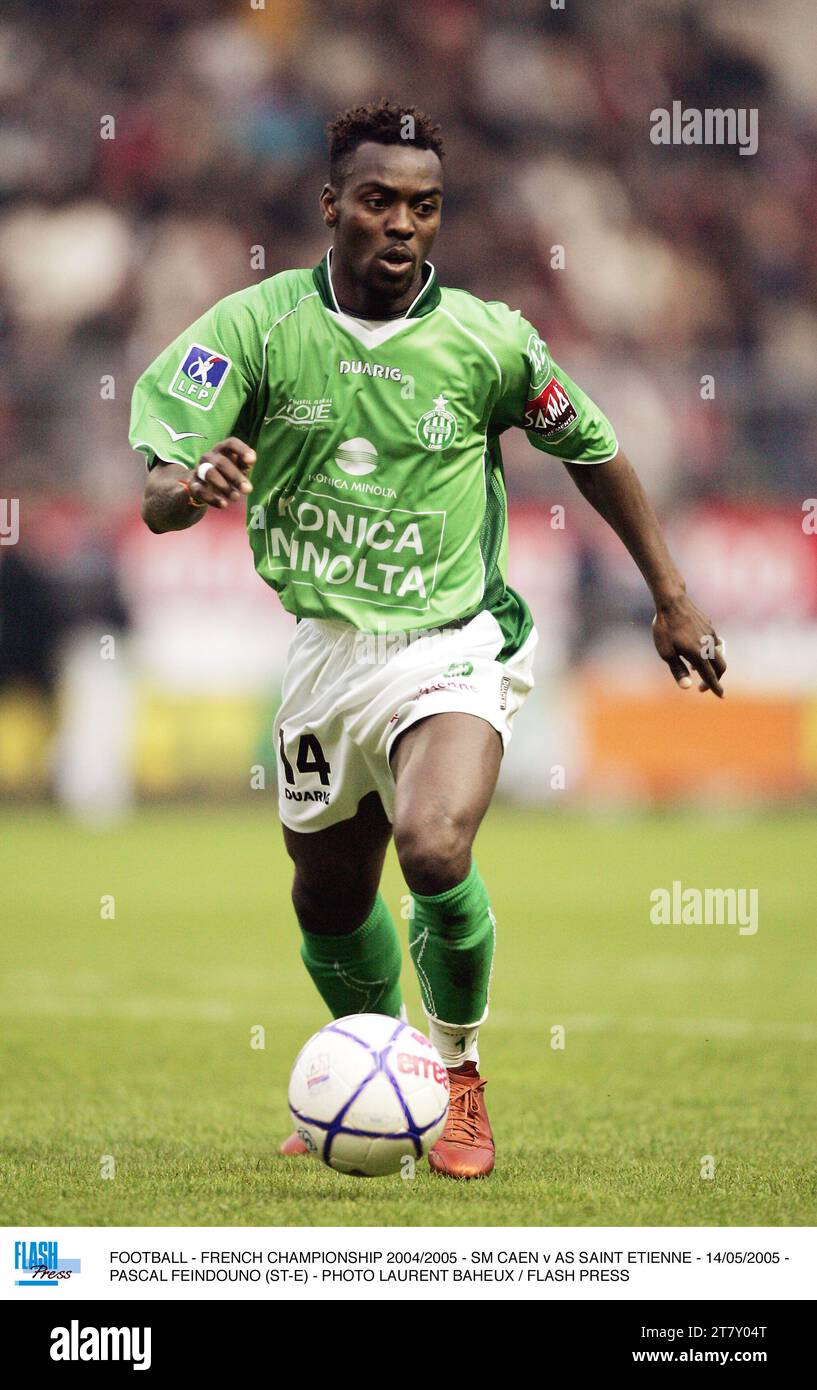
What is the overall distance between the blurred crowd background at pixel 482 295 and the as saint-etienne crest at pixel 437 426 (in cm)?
1008

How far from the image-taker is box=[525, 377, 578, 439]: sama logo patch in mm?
4547

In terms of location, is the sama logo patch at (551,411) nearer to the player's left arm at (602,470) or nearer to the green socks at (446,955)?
the player's left arm at (602,470)

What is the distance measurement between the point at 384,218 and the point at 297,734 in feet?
4.14

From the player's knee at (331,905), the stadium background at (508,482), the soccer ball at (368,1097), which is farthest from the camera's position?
the stadium background at (508,482)

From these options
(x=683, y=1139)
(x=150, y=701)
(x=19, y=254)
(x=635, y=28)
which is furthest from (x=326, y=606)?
(x=635, y=28)

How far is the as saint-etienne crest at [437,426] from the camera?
4.41 m

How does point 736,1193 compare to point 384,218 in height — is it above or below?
below

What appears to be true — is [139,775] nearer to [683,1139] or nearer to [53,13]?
[53,13]

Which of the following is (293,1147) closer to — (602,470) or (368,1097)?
(368,1097)

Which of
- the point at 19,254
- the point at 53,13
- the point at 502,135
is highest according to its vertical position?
the point at 53,13

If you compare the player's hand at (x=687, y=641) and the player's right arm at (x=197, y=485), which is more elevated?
the player's right arm at (x=197, y=485)

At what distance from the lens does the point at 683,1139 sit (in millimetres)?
4688

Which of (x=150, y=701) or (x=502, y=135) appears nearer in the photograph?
(x=150, y=701)

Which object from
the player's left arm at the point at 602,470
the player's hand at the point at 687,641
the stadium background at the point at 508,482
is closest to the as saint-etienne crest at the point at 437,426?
the player's left arm at the point at 602,470
